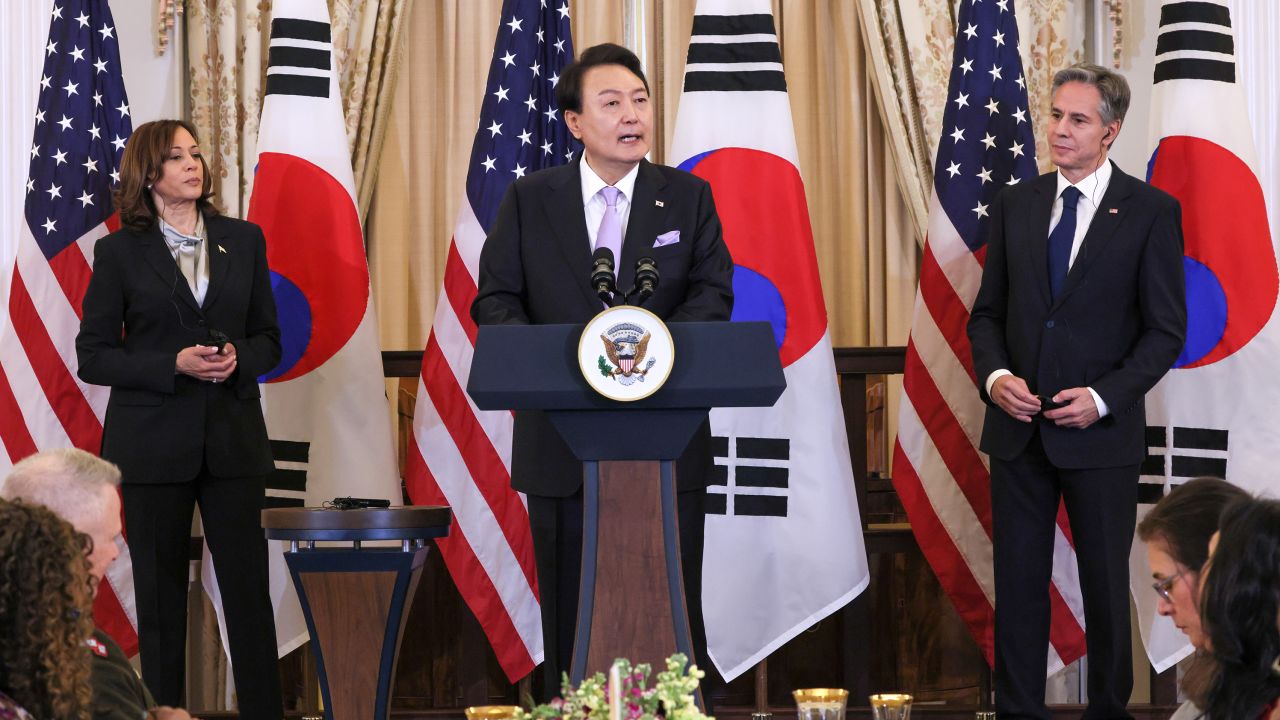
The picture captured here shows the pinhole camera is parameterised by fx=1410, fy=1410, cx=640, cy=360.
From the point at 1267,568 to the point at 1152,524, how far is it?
41 cm

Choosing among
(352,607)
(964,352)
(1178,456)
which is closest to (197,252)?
(352,607)

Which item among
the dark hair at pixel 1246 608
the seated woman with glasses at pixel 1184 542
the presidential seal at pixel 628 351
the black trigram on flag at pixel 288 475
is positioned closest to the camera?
the dark hair at pixel 1246 608

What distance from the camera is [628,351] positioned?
2586 mm

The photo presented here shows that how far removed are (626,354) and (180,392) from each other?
182 centimetres

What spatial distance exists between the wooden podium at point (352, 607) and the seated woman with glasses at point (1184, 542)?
6.11ft

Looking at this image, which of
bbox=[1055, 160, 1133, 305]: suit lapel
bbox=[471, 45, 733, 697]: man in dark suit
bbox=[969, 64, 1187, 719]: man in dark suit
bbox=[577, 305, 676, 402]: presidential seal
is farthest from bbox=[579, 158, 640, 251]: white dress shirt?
bbox=[1055, 160, 1133, 305]: suit lapel

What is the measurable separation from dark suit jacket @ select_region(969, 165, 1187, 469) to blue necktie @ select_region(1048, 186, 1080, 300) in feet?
0.10

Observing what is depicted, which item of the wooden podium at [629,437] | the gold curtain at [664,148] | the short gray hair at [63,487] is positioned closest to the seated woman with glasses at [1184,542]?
the wooden podium at [629,437]

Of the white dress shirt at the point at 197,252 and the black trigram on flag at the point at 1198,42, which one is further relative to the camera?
the black trigram on flag at the point at 1198,42

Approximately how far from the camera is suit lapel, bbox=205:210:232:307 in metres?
4.00

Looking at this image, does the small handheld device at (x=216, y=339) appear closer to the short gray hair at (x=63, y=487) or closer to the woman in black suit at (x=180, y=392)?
the woman in black suit at (x=180, y=392)

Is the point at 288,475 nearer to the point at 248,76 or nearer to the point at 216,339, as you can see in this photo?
the point at 216,339

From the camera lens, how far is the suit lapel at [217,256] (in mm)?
4004

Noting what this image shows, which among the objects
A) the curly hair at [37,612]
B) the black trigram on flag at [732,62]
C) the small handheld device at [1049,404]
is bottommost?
the curly hair at [37,612]
